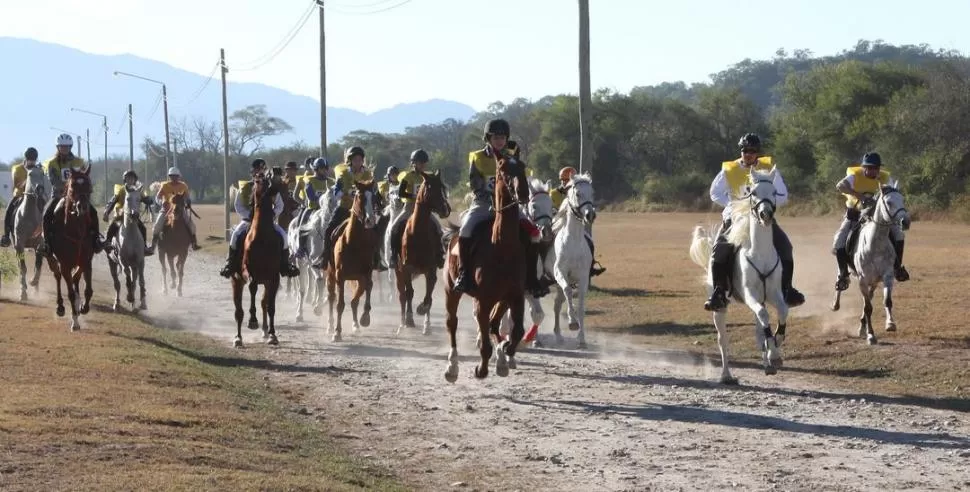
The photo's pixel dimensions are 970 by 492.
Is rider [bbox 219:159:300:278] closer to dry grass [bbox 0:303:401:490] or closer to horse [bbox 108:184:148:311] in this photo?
dry grass [bbox 0:303:401:490]

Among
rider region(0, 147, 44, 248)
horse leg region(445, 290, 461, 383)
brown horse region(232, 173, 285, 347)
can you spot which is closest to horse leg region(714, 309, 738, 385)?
horse leg region(445, 290, 461, 383)

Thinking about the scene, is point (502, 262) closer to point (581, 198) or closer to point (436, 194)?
point (436, 194)

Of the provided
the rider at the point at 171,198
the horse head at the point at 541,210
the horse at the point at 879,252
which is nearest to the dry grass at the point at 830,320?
the horse at the point at 879,252

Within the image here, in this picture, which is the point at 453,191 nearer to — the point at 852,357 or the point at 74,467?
the point at 852,357

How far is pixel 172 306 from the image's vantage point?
97.0ft

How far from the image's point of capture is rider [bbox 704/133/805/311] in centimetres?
1595

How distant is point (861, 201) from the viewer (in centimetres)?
2112

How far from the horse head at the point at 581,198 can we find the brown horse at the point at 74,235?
748 centimetres

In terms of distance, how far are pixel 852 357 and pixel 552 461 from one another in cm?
825

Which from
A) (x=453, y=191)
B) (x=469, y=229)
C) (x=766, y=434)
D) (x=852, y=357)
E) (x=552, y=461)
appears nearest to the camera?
(x=552, y=461)

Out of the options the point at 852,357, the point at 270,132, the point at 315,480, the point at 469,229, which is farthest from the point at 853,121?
the point at 270,132

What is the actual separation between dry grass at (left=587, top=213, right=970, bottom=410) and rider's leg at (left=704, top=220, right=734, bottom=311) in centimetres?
193

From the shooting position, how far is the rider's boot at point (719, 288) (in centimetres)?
1640

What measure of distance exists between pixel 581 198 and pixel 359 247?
165 inches
